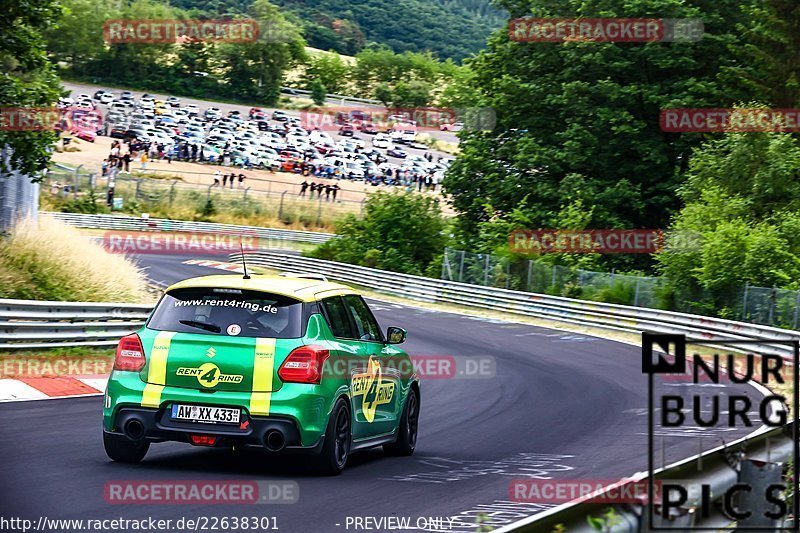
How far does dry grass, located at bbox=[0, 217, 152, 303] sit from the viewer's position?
20.5 metres

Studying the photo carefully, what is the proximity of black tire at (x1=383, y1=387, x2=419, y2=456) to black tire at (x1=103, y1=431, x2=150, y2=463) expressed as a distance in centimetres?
259

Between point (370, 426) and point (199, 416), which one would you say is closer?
point (199, 416)

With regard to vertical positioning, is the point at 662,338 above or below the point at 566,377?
above

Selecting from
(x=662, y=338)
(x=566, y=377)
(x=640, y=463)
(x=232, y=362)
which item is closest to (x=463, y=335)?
(x=566, y=377)

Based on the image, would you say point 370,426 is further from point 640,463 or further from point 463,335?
point 463,335

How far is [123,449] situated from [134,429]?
0.51 metres

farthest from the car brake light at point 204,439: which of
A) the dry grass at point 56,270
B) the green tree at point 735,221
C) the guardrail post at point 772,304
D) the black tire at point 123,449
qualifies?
the green tree at point 735,221

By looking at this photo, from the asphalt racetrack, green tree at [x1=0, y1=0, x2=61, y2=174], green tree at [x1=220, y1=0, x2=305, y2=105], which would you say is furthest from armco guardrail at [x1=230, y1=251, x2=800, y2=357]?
green tree at [x1=220, y1=0, x2=305, y2=105]

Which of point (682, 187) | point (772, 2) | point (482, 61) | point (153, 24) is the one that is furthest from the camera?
point (153, 24)

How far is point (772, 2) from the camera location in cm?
4509

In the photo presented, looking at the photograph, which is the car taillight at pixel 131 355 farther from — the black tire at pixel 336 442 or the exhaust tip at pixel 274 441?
the black tire at pixel 336 442

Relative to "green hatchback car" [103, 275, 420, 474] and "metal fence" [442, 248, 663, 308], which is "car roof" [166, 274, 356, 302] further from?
"metal fence" [442, 248, 663, 308]

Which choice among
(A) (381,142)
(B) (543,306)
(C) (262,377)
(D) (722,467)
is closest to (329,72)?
(A) (381,142)

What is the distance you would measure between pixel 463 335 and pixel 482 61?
21.0 m
